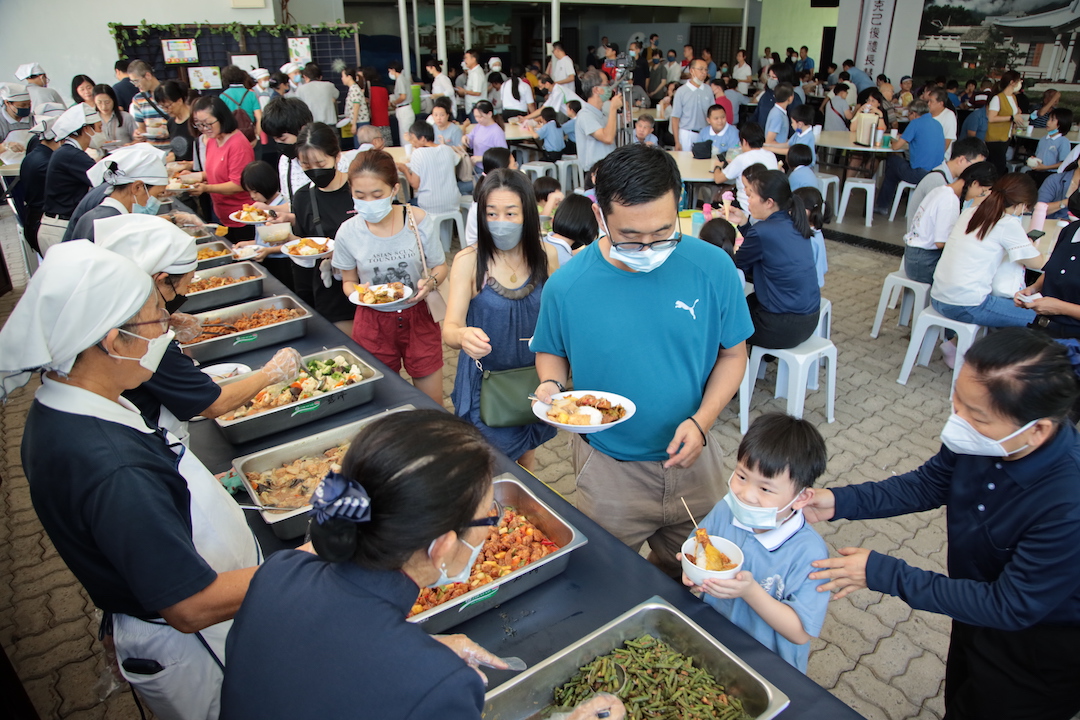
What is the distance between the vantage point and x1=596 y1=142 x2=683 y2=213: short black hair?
1.66 metres

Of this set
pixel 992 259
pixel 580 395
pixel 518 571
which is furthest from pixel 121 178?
pixel 992 259

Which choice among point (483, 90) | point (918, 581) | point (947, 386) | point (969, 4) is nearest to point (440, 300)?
point (918, 581)

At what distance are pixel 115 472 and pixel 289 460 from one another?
92 cm

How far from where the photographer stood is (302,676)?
39.5 inches

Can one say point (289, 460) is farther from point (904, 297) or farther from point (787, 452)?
point (904, 297)

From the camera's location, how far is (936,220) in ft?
15.0

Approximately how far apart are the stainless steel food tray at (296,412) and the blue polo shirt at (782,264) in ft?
7.68

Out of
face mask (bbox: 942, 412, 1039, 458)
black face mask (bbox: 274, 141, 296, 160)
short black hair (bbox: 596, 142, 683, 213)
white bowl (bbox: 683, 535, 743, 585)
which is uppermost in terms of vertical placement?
short black hair (bbox: 596, 142, 683, 213)

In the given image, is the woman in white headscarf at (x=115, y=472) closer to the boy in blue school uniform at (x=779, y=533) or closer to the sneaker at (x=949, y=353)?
the boy in blue school uniform at (x=779, y=533)

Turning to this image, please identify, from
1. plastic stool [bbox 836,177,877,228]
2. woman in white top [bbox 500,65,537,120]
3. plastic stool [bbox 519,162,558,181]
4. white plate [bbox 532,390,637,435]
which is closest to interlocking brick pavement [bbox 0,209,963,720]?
white plate [bbox 532,390,637,435]

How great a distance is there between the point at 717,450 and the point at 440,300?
5.24 ft

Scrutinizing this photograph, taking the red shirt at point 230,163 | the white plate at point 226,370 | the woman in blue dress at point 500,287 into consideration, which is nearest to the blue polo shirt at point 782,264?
the woman in blue dress at point 500,287

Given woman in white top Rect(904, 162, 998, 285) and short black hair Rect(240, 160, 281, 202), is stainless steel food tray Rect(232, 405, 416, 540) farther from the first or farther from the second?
woman in white top Rect(904, 162, 998, 285)

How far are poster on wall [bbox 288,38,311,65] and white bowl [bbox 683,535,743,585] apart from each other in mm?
11497
